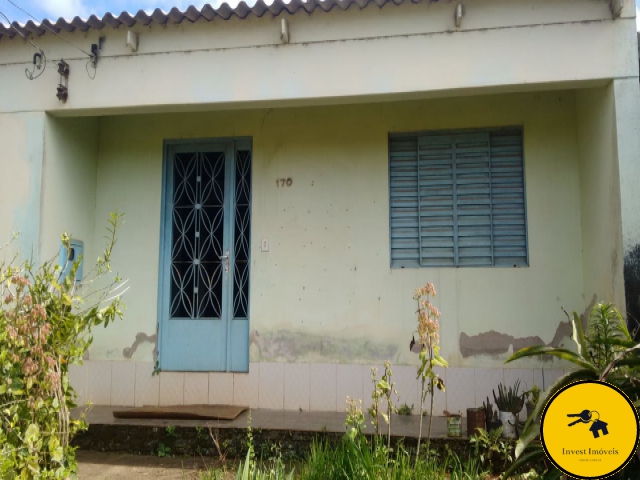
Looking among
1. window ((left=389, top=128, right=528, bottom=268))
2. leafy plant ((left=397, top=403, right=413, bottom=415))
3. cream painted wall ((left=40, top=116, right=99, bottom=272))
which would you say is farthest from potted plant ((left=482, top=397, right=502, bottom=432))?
cream painted wall ((left=40, top=116, right=99, bottom=272))

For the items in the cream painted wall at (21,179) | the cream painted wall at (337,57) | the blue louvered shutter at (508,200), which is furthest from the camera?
the blue louvered shutter at (508,200)

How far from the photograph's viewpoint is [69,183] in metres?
5.60

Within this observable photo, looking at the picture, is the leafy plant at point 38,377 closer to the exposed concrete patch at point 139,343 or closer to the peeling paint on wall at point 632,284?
the exposed concrete patch at point 139,343

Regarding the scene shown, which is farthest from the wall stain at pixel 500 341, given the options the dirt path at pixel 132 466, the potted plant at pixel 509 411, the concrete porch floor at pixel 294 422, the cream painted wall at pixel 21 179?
the cream painted wall at pixel 21 179

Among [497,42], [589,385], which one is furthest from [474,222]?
[589,385]

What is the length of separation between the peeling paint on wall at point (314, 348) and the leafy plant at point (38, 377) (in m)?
2.60

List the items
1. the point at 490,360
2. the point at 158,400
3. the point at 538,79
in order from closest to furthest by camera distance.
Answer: the point at 538,79, the point at 490,360, the point at 158,400

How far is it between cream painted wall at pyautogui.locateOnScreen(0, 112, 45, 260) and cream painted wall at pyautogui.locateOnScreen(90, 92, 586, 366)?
0.90 meters

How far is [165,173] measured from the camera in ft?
19.8

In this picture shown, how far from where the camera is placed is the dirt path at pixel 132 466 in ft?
13.9

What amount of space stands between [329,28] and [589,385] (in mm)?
4233

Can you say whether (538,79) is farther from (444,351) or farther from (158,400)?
(158,400)

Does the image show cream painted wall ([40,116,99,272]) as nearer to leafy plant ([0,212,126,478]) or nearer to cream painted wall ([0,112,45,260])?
cream painted wall ([0,112,45,260])

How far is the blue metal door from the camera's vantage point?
5.73 metres
